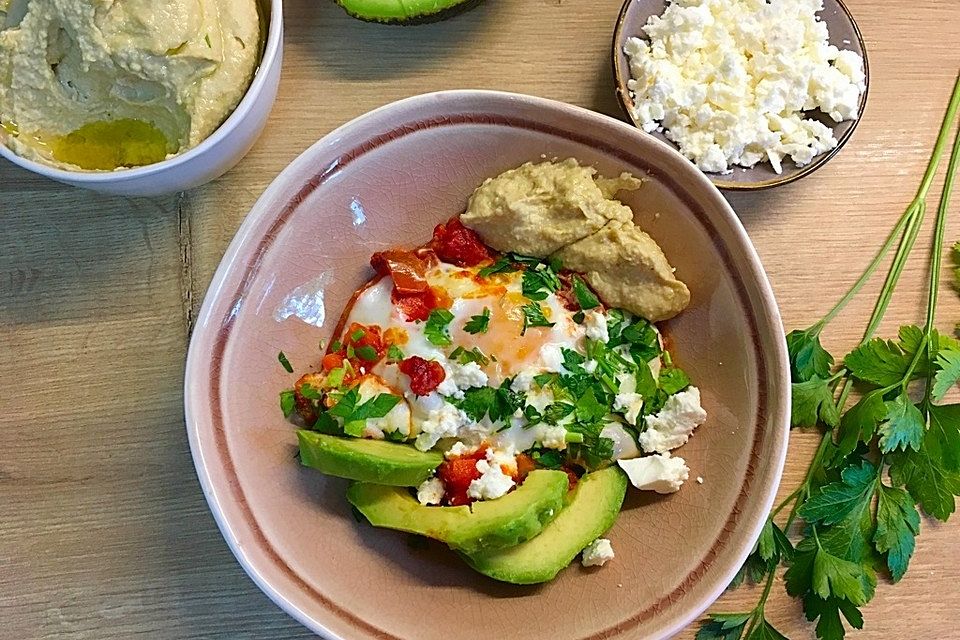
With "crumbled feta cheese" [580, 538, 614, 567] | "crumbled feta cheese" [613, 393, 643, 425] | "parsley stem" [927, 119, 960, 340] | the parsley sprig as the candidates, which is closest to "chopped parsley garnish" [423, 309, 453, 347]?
"crumbled feta cheese" [613, 393, 643, 425]

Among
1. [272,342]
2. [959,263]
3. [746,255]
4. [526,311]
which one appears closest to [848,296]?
[959,263]

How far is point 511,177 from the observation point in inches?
Answer: 62.0

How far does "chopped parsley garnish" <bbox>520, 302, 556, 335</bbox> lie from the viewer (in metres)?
1.53

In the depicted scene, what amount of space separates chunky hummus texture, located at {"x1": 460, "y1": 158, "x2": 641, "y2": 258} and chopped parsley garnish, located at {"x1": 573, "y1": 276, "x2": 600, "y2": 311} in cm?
9

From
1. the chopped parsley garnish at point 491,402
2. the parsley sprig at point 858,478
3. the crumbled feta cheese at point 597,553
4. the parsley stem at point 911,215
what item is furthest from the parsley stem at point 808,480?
the chopped parsley garnish at point 491,402

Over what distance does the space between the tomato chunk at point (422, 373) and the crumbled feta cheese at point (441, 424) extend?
0.15 ft

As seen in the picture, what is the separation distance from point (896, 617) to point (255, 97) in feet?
5.67

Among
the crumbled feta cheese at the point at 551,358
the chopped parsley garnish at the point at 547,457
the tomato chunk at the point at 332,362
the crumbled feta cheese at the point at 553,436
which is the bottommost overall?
the chopped parsley garnish at the point at 547,457

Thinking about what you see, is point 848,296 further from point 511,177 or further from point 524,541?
point 524,541

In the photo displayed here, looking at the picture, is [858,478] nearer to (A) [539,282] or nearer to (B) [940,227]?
(B) [940,227]

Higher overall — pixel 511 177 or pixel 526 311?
pixel 511 177

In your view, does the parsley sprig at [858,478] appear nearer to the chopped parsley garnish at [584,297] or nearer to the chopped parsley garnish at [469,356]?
the chopped parsley garnish at [584,297]

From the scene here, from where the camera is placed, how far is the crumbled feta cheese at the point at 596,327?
1532mm

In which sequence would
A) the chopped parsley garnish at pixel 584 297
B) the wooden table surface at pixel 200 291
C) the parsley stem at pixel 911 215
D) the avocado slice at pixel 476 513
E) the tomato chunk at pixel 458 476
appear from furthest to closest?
the parsley stem at pixel 911 215
the wooden table surface at pixel 200 291
the chopped parsley garnish at pixel 584 297
the tomato chunk at pixel 458 476
the avocado slice at pixel 476 513
